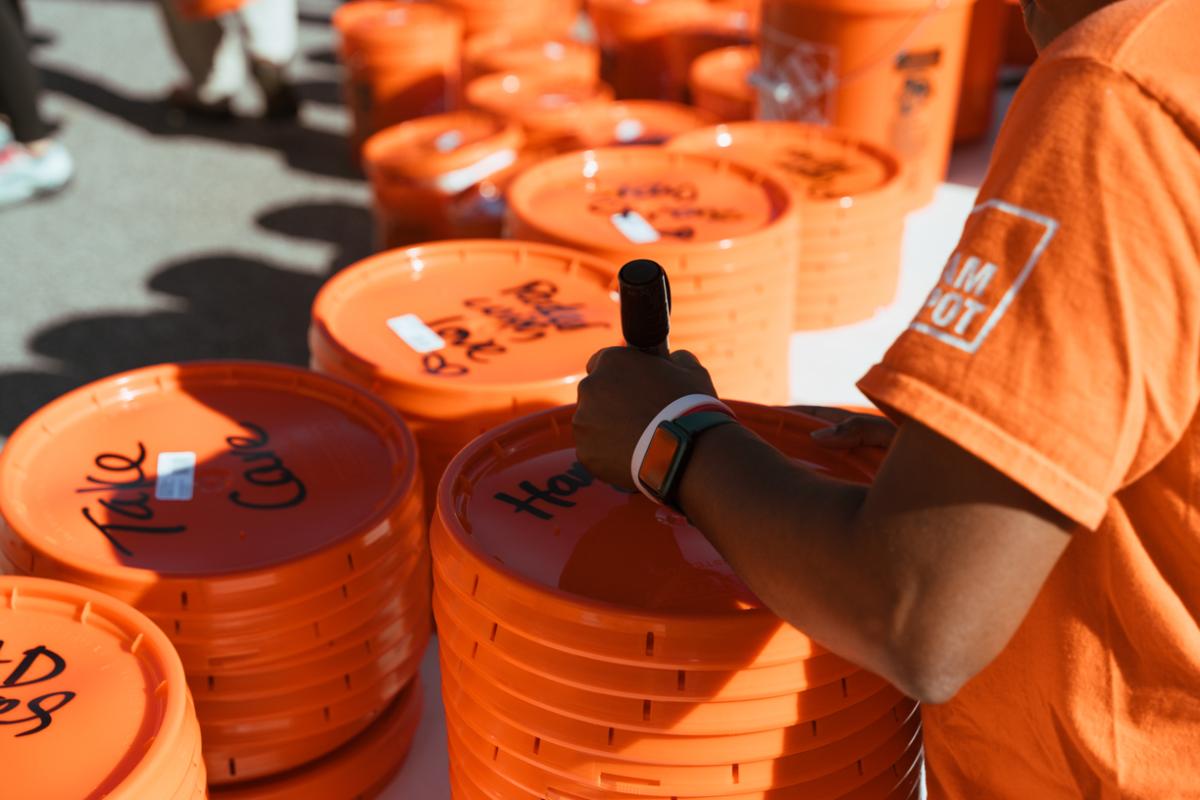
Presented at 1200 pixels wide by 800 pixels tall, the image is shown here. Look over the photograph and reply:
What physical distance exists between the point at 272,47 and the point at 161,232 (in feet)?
3.75

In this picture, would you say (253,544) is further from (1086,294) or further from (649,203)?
(649,203)

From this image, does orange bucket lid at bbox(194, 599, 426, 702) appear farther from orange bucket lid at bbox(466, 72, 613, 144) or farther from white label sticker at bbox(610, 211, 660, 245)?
orange bucket lid at bbox(466, 72, 613, 144)

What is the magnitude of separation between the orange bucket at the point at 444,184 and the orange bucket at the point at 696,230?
12.0 inches

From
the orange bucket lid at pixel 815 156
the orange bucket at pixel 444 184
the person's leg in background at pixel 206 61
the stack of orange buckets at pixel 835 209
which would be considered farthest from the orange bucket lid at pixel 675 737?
the person's leg in background at pixel 206 61

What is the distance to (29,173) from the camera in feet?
12.8

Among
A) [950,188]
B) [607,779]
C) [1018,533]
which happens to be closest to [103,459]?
[607,779]

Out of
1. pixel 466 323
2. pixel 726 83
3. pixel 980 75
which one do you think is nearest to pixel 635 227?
pixel 466 323

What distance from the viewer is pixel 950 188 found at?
3.28 m

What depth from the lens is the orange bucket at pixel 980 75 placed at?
362 cm

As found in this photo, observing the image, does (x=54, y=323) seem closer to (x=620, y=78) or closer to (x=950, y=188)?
(x=620, y=78)

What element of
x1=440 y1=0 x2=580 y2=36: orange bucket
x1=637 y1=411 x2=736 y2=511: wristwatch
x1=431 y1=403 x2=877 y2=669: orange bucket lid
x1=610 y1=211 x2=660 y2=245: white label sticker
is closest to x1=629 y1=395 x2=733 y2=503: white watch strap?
x1=637 y1=411 x2=736 y2=511: wristwatch

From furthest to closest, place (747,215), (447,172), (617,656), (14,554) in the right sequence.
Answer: (447,172), (747,215), (14,554), (617,656)

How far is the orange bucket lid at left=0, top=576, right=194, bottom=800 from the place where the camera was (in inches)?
35.0

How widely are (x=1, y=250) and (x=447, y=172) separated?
1834 millimetres
